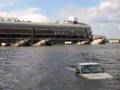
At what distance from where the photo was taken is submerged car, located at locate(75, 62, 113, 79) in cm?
6256

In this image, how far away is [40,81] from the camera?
63.7 m

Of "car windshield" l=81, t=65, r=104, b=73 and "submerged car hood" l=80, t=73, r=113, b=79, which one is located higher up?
"car windshield" l=81, t=65, r=104, b=73

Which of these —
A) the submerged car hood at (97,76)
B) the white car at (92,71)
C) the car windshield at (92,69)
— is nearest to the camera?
the submerged car hood at (97,76)

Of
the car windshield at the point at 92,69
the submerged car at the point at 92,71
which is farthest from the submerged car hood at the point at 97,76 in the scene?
the car windshield at the point at 92,69

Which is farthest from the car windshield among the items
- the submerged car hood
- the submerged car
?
the submerged car hood

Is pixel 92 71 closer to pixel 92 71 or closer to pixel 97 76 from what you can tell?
pixel 92 71

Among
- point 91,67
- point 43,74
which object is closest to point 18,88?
point 91,67

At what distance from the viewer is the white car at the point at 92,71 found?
62.5 metres

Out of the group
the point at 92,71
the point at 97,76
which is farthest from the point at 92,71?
the point at 97,76

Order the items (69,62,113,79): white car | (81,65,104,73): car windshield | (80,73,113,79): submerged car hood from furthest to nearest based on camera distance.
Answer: (81,65,104,73): car windshield
(69,62,113,79): white car
(80,73,113,79): submerged car hood

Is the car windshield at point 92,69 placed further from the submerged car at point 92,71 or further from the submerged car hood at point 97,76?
the submerged car hood at point 97,76

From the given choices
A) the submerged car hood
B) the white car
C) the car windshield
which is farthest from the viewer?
the car windshield

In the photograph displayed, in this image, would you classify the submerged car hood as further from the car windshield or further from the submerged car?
the car windshield

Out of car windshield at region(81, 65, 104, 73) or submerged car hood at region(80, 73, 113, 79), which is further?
car windshield at region(81, 65, 104, 73)
